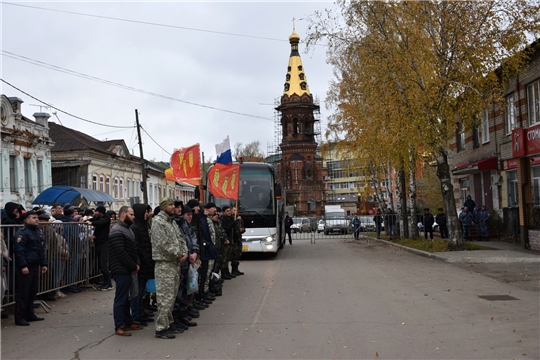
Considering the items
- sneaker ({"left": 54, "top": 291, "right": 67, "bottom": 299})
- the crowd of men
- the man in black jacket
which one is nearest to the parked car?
the man in black jacket

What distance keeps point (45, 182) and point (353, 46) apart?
23.5 meters

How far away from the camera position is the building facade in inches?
1285

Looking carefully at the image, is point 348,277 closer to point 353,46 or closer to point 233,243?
point 233,243

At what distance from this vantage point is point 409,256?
2181cm

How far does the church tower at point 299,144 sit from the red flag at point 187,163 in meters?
64.0

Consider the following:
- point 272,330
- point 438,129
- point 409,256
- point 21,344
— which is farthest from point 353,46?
point 21,344

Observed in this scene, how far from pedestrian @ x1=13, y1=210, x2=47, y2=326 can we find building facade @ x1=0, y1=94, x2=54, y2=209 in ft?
77.4

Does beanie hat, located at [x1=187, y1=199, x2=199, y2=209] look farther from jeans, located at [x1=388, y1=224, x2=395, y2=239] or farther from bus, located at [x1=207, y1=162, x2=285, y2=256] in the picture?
jeans, located at [x1=388, y1=224, x2=395, y2=239]

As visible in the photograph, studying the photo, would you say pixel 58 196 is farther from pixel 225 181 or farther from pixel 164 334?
pixel 164 334

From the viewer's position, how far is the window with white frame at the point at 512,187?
26375mm

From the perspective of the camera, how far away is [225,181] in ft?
64.5

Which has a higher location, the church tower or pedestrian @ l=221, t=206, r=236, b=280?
the church tower

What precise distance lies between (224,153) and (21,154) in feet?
65.3

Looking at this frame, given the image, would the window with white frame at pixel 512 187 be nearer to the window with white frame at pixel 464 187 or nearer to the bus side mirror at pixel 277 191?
the window with white frame at pixel 464 187
